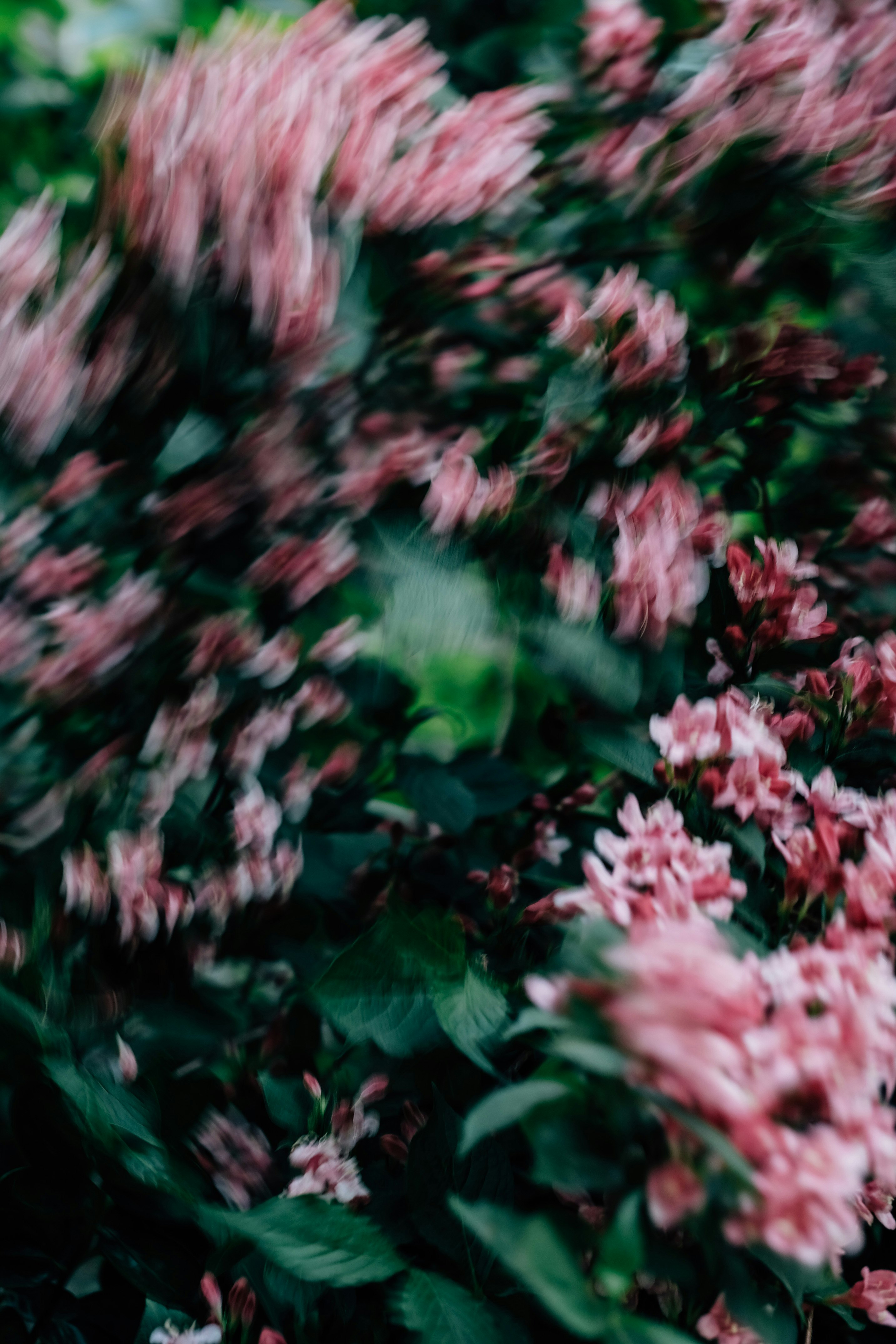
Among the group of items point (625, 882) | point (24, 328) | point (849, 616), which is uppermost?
point (24, 328)

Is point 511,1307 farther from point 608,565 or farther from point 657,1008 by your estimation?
point 608,565

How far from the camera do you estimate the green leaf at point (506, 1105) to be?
0.87 feet

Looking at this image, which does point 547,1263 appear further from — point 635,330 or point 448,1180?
point 635,330

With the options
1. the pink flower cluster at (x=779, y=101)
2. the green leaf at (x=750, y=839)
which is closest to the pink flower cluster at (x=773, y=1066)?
the green leaf at (x=750, y=839)

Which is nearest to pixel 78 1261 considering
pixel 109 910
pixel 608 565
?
pixel 109 910

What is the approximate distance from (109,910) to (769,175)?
1.82 feet

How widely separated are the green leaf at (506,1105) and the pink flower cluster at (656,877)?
60 mm

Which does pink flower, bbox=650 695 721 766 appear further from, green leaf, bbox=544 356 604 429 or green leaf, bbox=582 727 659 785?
green leaf, bbox=544 356 604 429

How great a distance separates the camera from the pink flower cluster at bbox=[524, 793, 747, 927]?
1.04 feet

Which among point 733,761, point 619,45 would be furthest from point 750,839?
point 619,45

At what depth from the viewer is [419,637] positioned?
443 millimetres

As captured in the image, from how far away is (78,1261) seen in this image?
457 mm

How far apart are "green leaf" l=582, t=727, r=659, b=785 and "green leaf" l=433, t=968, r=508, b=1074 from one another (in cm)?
12

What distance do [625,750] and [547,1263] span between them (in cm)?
24
